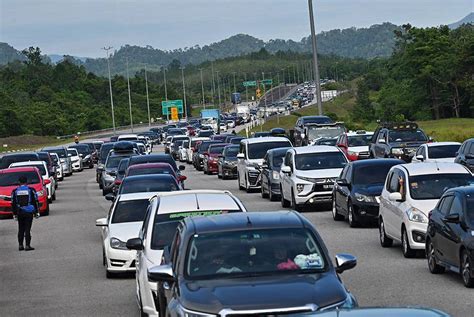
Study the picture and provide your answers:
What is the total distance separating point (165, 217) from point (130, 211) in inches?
232

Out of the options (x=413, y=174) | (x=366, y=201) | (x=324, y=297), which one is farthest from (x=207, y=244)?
(x=366, y=201)

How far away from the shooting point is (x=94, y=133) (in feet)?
495

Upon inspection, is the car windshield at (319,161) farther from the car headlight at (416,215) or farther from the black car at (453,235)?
the black car at (453,235)

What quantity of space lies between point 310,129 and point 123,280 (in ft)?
123

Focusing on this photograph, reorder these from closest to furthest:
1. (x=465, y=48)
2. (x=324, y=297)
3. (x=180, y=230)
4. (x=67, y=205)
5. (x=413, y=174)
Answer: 1. (x=324, y=297)
2. (x=180, y=230)
3. (x=413, y=174)
4. (x=67, y=205)
5. (x=465, y=48)

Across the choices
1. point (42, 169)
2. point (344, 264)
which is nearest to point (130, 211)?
point (344, 264)

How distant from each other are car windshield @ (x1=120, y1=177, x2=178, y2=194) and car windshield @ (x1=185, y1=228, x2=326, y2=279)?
14.4 meters

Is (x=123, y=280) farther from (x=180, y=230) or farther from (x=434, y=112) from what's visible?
(x=434, y=112)

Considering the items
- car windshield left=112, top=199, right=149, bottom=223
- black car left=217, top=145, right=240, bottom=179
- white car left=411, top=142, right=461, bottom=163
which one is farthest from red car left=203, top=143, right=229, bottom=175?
car windshield left=112, top=199, right=149, bottom=223

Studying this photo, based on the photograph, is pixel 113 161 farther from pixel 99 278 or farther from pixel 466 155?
pixel 99 278

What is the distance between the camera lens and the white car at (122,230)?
19.3m

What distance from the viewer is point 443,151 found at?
1460 inches

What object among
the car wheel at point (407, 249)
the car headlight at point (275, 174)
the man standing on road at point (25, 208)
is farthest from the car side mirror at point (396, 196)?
the car headlight at point (275, 174)

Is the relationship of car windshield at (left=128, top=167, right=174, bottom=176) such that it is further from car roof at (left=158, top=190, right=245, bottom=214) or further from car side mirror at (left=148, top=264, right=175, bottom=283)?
car side mirror at (left=148, top=264, right=175, bottom=283)
